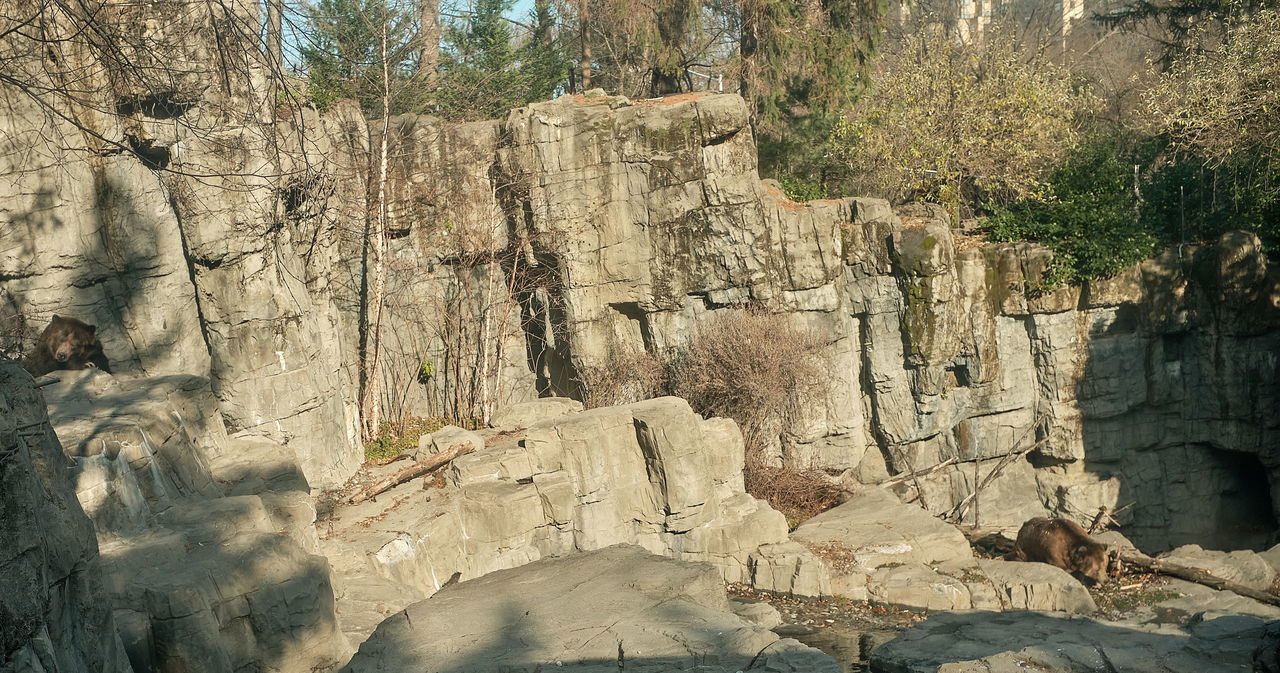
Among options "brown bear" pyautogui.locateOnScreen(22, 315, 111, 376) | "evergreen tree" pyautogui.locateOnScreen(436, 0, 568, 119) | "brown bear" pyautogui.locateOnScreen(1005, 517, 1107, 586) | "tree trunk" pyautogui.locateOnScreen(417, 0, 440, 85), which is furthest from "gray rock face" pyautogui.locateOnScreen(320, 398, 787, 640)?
"evergreen tree" pyautogui.locateOnScreen(436, 0, 568, 119)

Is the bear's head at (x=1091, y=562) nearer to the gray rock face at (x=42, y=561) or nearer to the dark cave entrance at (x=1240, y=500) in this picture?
the dark cave entrance at (x=1240, y=500)

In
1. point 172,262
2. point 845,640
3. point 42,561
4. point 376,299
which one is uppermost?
point 172,262

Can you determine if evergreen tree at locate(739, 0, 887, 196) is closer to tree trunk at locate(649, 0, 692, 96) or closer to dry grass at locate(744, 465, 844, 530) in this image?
tree trunk at locate(649, 0, 692, 96)

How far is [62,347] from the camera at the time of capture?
38.8 ft

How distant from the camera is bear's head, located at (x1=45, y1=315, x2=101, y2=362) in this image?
1175cm

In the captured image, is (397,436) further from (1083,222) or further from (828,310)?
(1083,222)

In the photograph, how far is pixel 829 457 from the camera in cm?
1931

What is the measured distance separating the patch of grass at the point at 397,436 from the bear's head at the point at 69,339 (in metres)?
5.27

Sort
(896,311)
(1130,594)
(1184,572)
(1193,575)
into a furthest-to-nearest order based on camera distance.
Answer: (896,311)
(1184,572)
(1193,575)
(1130,594)

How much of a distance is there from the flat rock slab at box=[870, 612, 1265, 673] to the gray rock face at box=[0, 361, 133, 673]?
5.98 m

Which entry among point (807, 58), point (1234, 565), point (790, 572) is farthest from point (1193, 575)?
point (807, 58)

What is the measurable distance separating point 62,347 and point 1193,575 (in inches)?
602

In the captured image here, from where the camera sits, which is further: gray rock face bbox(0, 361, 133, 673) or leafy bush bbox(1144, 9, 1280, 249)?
leafy bush bbox(1144, 9, 1280, 249)

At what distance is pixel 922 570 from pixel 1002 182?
953 cm
